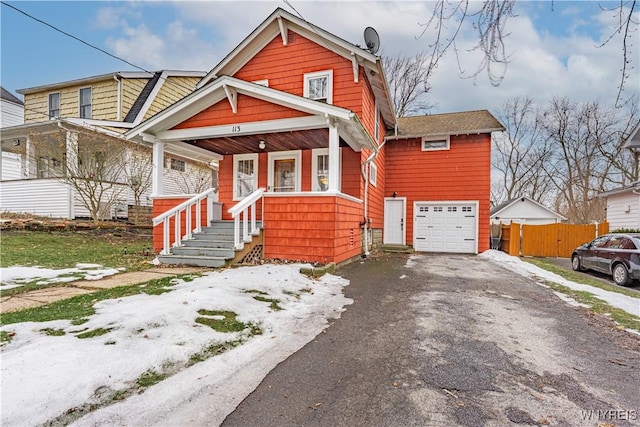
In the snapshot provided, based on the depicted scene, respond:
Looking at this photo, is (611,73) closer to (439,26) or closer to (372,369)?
(439,26)

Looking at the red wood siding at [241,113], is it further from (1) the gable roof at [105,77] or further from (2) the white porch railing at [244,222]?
(1) the gable roof at [105,77]

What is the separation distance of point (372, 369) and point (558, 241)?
1504cm

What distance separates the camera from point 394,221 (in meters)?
13.7

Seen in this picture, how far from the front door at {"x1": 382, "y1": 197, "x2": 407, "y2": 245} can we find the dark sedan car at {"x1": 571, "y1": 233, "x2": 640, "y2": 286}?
19.6 feet

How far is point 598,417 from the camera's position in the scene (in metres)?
2.08

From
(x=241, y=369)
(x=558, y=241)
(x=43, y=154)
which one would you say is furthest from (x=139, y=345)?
(x=558, y=241)

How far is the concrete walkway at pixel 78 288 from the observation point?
3.95 m

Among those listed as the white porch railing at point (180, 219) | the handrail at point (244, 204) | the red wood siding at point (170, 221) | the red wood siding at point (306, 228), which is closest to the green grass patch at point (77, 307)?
the handrail at point (244, 204)

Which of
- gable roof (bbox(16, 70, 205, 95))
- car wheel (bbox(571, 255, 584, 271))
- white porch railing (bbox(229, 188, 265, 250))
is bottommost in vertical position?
car wheel (bbox(571, 255, 584, 271))

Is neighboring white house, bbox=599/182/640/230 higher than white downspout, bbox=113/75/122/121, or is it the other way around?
white downspout, bbox=113/75/122/121

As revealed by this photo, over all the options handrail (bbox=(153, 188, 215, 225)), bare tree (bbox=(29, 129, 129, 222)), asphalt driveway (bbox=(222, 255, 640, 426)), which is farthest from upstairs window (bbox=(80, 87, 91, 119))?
asphalt driveway (bbox=(222, 255, 640, 426))

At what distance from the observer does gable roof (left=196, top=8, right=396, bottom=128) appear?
9.02 m

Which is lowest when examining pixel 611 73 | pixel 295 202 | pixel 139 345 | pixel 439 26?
pixel 139 345

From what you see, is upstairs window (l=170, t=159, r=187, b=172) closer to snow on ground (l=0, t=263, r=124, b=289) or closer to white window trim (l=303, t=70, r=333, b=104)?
white window trim (l=303, t=70, r=333, b=104)
